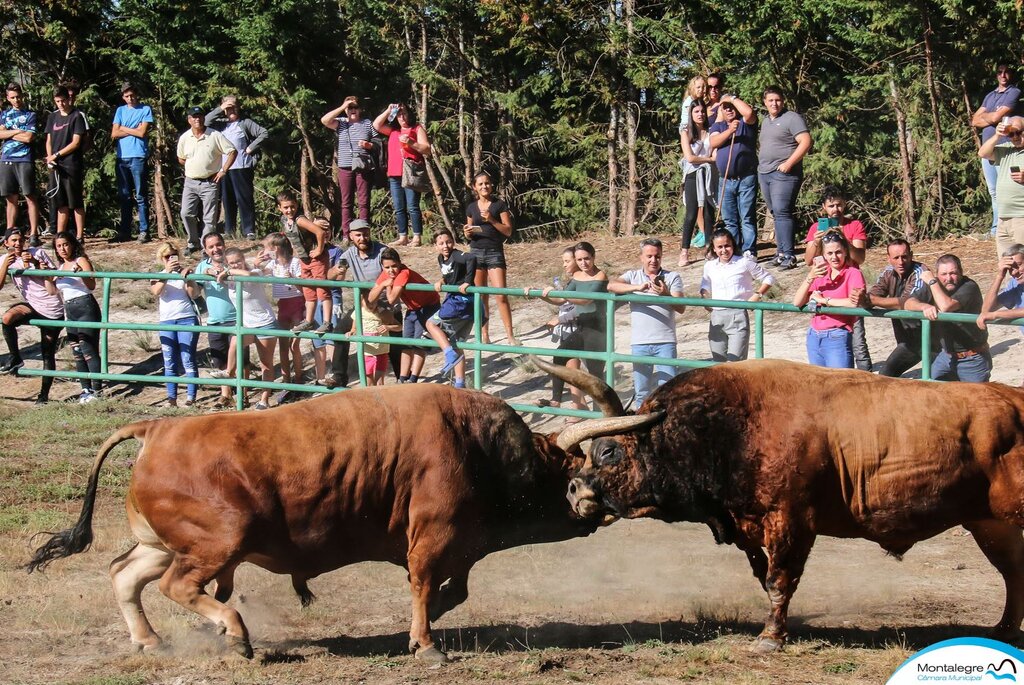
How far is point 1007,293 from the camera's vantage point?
9.03 m

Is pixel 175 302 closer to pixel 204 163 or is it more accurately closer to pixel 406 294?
pixel 204 163

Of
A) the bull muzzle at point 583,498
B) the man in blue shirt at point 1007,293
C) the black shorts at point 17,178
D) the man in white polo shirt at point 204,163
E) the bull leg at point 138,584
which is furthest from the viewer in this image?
the black shorts at point 17,178

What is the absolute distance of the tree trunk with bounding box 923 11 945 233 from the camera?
15.1 m

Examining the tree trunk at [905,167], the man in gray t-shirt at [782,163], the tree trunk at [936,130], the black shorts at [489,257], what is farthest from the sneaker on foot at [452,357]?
the tree trunk at [936,130]

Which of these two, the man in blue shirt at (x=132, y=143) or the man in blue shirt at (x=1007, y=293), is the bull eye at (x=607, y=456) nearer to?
the man in blue shirt at (x=1007, y=293)

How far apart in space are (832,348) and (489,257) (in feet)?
12.7

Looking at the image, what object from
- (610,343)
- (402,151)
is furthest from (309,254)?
(610,343)

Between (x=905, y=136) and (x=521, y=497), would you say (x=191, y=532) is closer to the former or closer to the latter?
(x=521, y=497)

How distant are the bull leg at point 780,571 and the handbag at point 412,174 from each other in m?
9.84

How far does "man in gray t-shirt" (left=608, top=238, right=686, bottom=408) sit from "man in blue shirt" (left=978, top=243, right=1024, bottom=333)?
8.17 ft

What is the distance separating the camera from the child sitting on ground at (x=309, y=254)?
12.5 metres

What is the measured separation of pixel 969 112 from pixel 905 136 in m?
0.85

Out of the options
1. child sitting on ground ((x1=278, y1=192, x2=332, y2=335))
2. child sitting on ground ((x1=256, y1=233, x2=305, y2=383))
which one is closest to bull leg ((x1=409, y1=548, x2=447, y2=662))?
child sitting on ground ((x1=278, y1=192, x2=332, y2=335))

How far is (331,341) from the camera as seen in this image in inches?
496
